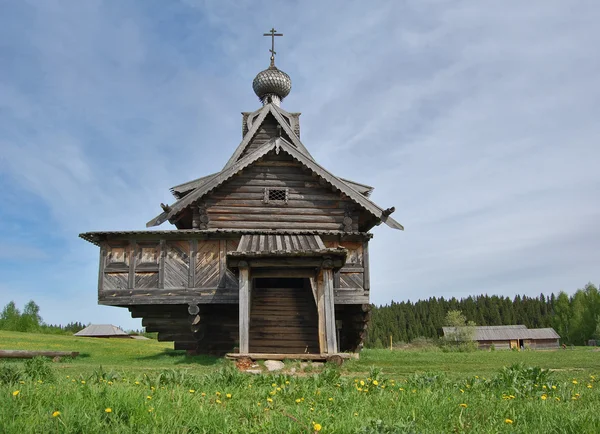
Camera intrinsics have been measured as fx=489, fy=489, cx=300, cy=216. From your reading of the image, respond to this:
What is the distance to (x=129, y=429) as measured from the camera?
13.3 feet

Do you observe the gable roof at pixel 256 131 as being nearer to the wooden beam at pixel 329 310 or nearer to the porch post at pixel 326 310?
the porch post at pixel 326 310

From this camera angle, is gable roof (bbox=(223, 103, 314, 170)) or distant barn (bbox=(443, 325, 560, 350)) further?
distant barn (bbox=(443, 325, 560, 350))

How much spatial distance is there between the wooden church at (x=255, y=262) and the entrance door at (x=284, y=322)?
32mm

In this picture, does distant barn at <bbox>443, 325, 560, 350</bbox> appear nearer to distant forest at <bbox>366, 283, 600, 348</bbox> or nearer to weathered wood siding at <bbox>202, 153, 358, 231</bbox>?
distant forest at <bbox>366, 283, 600, 348</bbox>

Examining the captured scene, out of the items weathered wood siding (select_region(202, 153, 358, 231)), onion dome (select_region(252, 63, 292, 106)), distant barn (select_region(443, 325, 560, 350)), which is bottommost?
distant barn (select_region(443, 325, 560, 350))

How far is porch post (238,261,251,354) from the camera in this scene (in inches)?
487

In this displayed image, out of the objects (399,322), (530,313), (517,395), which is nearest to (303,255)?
(517,395)

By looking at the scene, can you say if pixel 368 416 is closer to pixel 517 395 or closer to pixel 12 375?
pixel 517 395

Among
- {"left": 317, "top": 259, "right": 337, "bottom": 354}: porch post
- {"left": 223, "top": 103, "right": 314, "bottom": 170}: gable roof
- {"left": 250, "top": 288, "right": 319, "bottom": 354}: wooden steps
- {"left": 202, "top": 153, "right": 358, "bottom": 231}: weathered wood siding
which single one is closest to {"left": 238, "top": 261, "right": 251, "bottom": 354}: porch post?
{"left": 317, "top": 259, "right": 337, "bottom": 354}: porch post

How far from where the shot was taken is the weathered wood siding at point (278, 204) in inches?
690

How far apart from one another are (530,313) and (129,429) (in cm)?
12847

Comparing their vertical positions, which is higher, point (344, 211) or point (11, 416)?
point (344, 211)

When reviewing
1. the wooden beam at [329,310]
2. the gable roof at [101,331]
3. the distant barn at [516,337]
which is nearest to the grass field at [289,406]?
the wooden beam at [329,310]

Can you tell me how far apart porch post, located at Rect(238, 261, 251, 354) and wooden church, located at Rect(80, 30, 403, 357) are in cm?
3
